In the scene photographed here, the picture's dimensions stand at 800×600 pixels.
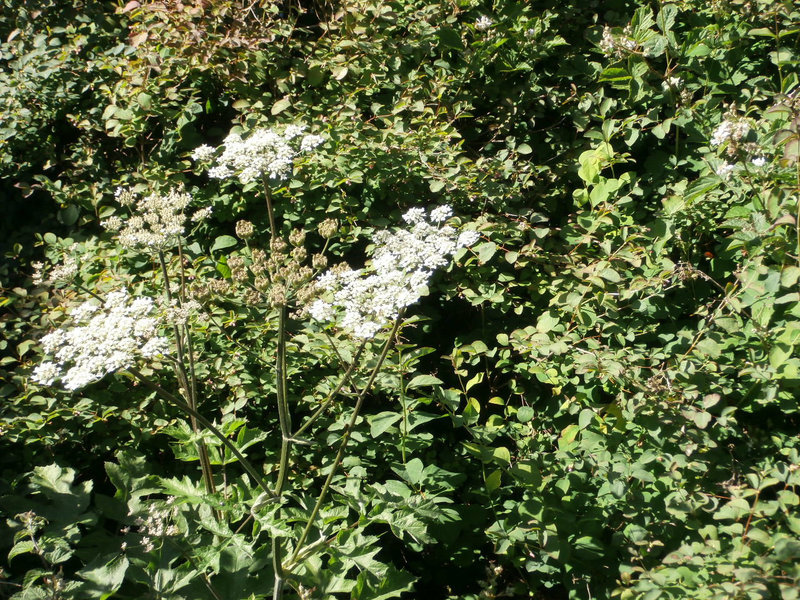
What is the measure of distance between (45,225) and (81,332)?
7.01 ft

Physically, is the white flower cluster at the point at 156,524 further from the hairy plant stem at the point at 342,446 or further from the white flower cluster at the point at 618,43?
the white flower cluster at the point at 618,43

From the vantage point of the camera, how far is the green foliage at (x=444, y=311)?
196cm

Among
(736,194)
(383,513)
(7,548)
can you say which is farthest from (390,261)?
(7,548)

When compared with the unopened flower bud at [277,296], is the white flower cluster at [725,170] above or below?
above

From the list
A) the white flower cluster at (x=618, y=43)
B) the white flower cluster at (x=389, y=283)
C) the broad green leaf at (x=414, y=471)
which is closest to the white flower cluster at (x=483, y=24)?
the white flower cluster at (x=618, y=43)

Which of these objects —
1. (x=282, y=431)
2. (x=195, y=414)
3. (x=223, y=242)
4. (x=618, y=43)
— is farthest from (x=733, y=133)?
(x=223, y=242)

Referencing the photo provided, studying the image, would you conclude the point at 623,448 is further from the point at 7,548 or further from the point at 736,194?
the point at 7,548

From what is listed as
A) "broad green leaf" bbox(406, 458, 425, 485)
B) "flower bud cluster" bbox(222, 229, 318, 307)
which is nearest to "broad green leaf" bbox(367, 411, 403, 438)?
"broad green leaf" bbox(406, 458, 425, 485)

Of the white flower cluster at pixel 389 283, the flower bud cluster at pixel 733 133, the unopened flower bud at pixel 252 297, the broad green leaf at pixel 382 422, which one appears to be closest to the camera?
the white flower cluster at pixel 389 283

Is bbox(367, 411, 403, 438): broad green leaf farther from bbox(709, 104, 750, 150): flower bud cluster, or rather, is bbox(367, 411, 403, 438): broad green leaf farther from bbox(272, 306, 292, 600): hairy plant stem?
bbox(709, 104, 750, 150): flower bud cluster

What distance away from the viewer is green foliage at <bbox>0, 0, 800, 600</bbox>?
1965 millimetres

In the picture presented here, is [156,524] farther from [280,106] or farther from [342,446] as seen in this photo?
[280,106]

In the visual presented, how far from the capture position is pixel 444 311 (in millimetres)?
3049

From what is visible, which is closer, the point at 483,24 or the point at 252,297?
the point at 252,297
